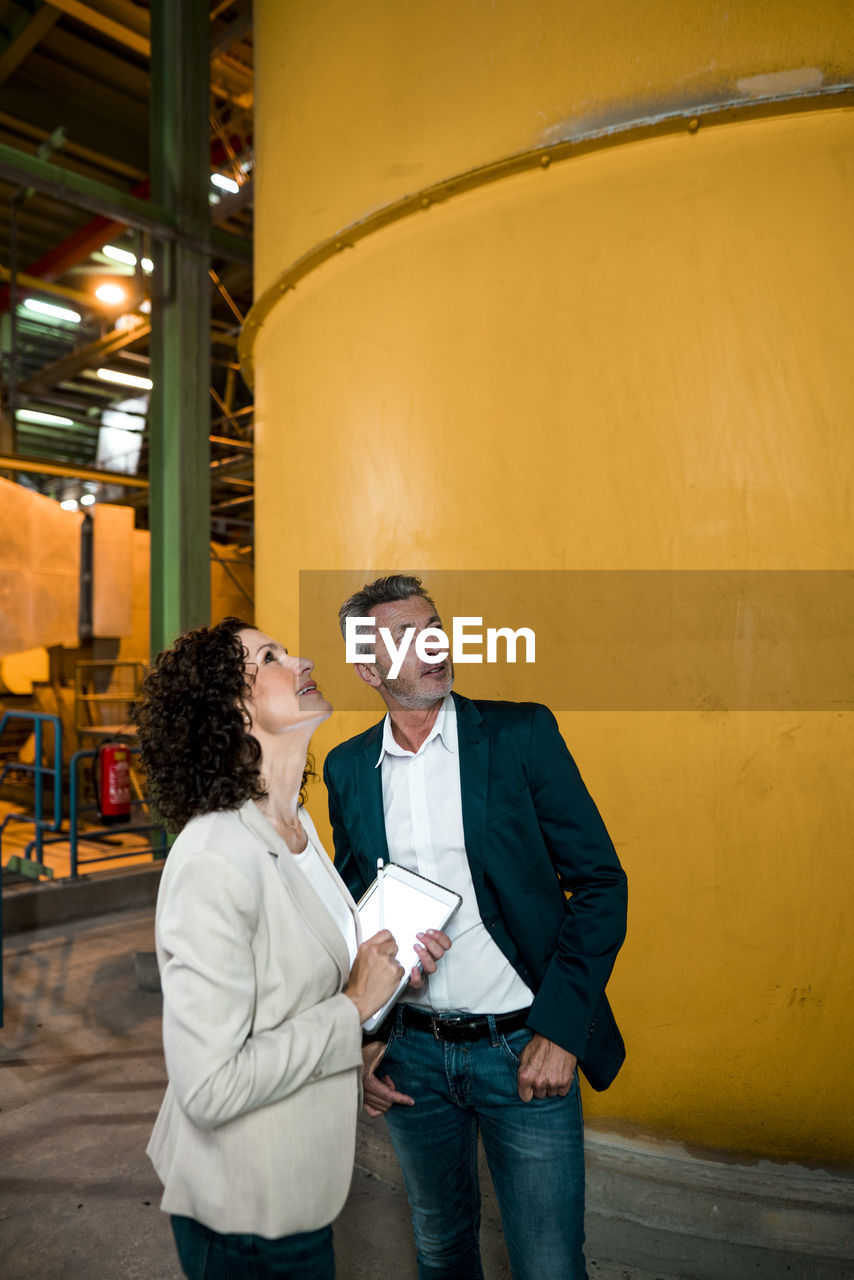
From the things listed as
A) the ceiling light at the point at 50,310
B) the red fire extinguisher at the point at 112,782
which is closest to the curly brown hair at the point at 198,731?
the red fire extinguisher at the point at 112,782

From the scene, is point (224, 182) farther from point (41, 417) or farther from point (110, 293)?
point (41, 417)

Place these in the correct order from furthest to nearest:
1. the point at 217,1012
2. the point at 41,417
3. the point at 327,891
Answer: the point at 41,417 < the point at 327,891 < the point at 217,1012

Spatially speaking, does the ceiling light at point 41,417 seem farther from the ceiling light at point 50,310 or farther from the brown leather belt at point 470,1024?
the brown leather belt at point 470,1024

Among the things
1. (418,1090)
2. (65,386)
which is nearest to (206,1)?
(418,1090)

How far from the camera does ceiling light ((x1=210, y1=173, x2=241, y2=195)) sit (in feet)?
24.9

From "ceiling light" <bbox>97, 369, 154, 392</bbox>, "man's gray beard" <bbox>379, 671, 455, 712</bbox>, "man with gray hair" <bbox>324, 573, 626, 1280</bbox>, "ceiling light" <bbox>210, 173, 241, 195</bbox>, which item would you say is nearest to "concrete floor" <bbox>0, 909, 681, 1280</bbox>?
"man with gray hair" <bbox>324, 573, 626, 1280</bbox>

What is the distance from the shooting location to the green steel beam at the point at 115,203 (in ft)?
15.6

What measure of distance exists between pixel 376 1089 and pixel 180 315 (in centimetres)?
497

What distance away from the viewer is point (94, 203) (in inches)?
197

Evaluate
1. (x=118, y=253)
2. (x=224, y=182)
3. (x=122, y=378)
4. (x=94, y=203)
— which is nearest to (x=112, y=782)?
(x=94, y=203)

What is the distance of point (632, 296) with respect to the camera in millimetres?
2520

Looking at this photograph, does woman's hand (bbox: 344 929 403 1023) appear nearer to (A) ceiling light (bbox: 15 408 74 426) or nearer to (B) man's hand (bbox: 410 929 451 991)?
(B) man's hand (bbox: 410 929 451 991)

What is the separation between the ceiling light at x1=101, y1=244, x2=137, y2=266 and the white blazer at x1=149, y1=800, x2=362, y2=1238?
7983 mm

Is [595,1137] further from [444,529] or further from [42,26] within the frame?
[42,26]
